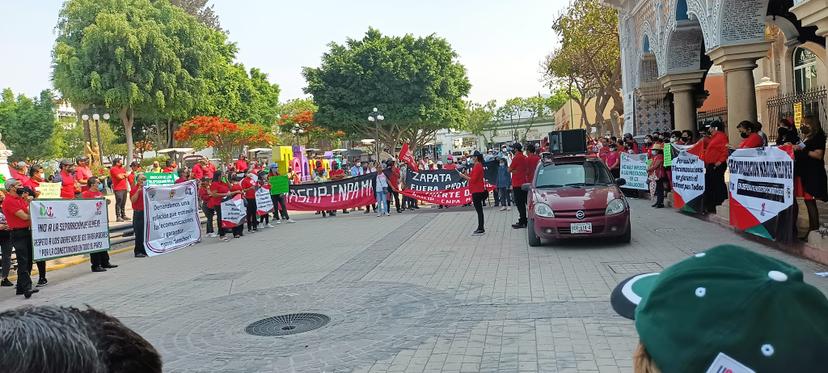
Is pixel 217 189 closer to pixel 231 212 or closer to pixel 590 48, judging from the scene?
pixel 231 212

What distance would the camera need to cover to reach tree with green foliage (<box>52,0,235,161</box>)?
122 ft

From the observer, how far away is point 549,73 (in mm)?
36312

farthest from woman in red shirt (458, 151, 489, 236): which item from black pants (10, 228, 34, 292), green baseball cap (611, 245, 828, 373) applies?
green baseball cap (611, 245, 828, 373)

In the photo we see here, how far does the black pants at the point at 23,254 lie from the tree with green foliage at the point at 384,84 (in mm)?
37044

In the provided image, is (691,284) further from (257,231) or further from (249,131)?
(249,131)

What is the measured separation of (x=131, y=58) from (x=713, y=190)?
35161mm

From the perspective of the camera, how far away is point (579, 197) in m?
10.4

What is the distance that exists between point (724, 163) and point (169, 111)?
36.5m

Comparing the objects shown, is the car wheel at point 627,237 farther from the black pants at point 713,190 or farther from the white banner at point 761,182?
the black pants at point 713,190

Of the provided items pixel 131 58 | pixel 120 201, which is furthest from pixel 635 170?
pixel 131 58

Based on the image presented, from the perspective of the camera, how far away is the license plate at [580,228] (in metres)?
10.1

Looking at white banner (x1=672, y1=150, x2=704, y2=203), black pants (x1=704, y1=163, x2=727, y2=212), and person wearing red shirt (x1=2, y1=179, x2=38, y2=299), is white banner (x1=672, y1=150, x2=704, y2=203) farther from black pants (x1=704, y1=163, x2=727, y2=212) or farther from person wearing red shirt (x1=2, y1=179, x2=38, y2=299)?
person wearing red shirt (x1=2, y1=179, x2=38, y2=299)

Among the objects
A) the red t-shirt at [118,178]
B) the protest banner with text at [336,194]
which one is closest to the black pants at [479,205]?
the protest banner with text at [336,194]

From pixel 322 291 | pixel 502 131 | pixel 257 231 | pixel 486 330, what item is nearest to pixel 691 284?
pixel 486 330
